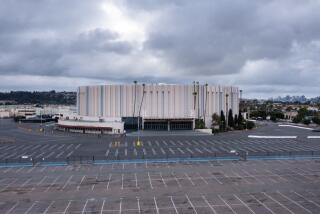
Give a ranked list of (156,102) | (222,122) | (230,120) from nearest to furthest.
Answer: (222,122) < (230,120) < (156,102)

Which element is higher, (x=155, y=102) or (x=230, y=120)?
(x=155, y=102)

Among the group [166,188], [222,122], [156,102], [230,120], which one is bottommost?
[166,188]

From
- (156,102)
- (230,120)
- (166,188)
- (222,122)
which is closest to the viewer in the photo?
(166,188)

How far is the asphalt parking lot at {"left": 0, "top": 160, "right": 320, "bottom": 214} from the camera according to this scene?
22438 millimetres

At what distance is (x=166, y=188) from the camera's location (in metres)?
27.2

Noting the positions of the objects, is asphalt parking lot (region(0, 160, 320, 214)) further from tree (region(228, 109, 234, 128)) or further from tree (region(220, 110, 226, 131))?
tree (region(228, 109, 234, 128))

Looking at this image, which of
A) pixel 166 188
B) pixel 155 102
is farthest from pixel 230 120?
pixel 166 188

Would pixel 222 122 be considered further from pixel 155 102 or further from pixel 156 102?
pixel 155 102

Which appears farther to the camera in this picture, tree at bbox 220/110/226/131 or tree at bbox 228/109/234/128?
tree at bbox 228/109/234/128

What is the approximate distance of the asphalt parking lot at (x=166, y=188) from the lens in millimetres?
22438

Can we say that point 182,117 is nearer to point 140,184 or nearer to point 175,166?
point 175,166

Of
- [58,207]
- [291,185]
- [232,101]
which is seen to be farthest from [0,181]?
[232,101]

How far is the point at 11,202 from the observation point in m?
23.8

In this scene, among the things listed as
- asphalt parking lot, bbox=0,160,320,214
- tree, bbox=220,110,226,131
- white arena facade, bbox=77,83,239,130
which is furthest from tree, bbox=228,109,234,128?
asphalt parking lot, bbox=0,160,320,214
